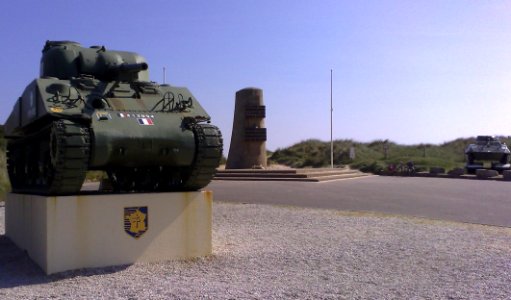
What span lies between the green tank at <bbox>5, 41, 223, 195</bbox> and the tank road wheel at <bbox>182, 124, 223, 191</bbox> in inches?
0.5

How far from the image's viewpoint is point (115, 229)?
7.36m

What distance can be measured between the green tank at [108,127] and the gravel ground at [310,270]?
3.80ft

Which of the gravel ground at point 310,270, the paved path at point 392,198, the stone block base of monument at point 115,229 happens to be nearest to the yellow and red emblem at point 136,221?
the stone block base of monument at point 115,229

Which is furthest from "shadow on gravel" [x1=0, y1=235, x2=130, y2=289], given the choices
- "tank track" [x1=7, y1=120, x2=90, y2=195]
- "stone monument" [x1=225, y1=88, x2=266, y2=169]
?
"stone monument" [x1=225, y1=88, x2=266, y2=169]

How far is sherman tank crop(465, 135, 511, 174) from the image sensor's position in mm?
30953

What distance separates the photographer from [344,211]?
14.0 meters

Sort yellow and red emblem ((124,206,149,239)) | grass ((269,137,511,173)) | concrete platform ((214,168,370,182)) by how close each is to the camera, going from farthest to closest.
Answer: grass ((269,137,511,173)) → concrete platform ((214,168,370,182)) → yellow and red emblem ((124,206,149,239))

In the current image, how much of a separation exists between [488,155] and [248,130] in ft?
43.4

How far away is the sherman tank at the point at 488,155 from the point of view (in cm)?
3095

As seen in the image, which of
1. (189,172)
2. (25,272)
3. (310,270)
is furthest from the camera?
(189,172)

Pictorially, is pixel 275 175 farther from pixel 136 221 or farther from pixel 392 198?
pixel 136 221

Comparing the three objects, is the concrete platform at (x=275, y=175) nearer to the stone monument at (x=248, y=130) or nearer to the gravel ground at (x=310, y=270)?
the stone monument at (x=248, y=130)

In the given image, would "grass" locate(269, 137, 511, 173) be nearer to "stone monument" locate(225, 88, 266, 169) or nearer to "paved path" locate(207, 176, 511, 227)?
"stone monument" locate(225, 88, 266, 169)

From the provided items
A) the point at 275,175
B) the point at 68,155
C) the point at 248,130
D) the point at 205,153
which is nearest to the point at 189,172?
the point at 205,153
